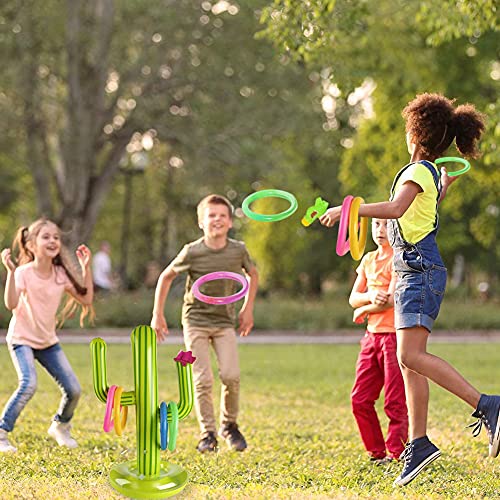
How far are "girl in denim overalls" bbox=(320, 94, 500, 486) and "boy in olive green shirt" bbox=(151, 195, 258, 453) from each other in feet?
6.16

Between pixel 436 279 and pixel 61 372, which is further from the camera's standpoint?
pixel 61 372

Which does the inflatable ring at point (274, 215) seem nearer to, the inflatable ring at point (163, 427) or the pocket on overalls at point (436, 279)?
the pocket on overalls at point (436, 279)

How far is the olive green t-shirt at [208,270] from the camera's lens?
684cm

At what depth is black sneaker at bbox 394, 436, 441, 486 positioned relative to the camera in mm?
5137

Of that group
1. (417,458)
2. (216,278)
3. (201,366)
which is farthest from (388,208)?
(201,366)

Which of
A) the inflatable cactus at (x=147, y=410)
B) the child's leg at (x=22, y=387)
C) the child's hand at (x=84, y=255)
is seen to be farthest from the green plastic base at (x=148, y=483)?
the child's leg at (x=22, y=387)

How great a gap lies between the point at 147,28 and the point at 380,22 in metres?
5.62

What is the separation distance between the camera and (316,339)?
18.8m

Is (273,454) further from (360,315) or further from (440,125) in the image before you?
(440,125)

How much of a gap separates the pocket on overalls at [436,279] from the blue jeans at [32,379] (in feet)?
10.1

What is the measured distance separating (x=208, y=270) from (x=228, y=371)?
0.80 metres

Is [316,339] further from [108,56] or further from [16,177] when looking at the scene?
[16,177]

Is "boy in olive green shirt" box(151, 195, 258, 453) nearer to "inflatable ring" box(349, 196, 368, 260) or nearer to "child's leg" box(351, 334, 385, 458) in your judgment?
"child's leg" box(351, 334, 385, 458)

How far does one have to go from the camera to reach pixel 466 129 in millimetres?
5309
